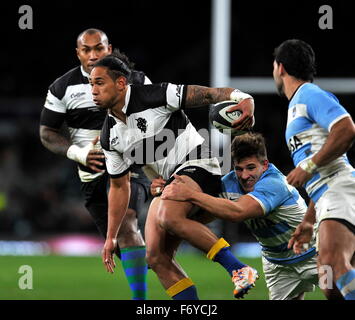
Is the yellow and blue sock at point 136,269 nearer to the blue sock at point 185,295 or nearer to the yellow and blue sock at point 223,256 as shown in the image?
the blue sock at point 185,295

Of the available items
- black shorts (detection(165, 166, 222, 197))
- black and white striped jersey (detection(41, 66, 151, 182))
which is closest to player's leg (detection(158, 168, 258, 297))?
black shorts (detection(165, 166, 222, 197))

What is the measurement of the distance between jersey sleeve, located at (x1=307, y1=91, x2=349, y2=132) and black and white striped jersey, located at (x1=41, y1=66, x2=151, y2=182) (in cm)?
254

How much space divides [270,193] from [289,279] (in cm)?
86

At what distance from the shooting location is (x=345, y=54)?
12469mm

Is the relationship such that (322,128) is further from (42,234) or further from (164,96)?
(42,234)

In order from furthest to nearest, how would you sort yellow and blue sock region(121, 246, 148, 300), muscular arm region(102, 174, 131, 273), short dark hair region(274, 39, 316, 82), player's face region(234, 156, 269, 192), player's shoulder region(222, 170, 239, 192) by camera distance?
yellow and blue sock region(121, 246, 148, 300), muscular arm region(102, 174, 131, 273), player's shoulder region(222, 170, 239, 192), player's face region(234, 156, 269, 192), short dark hair region(274, 39, 316, 82)

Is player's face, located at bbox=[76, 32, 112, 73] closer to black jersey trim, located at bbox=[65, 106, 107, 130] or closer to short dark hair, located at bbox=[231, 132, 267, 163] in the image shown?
black jersey trim, located at bbox=[65, 106, 107, 130]

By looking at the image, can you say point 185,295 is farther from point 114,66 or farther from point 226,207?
point 114,66

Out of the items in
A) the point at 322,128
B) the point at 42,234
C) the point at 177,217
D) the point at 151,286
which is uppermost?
the point at 322,128

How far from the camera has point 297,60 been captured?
4.72 meters

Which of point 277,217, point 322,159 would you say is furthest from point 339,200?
point 277,217

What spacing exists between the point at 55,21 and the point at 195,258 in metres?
7.62

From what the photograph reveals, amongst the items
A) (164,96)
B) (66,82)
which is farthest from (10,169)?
(164,96)

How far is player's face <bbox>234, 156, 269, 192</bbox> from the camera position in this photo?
525cm
